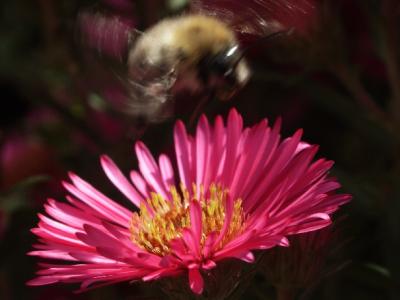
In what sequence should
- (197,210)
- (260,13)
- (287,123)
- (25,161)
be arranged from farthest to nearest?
→ (25,161) < (287,123) < (260,13) < (197,210)

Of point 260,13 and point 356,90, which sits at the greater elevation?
point 260,13

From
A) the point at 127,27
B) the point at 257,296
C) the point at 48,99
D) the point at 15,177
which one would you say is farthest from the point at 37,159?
the point at 257,296

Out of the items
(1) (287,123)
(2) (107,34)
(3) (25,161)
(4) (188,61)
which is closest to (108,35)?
(2) (107,34)

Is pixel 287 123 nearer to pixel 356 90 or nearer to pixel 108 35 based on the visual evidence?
pixel 356 90

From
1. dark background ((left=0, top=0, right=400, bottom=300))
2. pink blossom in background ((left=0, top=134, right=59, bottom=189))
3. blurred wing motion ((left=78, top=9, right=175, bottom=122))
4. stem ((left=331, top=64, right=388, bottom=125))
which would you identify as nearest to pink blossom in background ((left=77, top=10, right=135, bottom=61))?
blurred wing motion ((left=78, top=9, right=175, bottom=122))

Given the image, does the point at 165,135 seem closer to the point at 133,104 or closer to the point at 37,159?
the point at 133,104
